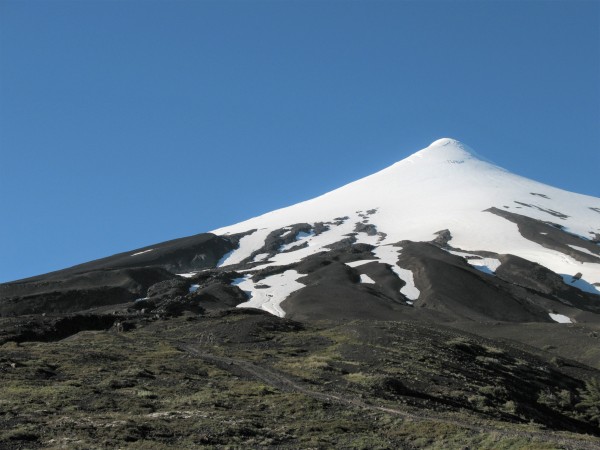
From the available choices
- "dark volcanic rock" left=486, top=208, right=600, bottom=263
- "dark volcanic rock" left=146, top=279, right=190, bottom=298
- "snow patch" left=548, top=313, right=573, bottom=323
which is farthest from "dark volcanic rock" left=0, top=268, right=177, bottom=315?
"dark volcanic rock" left=486, top=208, right=600, bottom=263

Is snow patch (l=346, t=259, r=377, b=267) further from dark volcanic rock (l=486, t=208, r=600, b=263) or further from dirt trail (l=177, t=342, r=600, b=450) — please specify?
dirt trail (l=177, t=342, r=600, b=450)

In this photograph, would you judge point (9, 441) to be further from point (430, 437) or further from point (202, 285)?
point (202, 285)

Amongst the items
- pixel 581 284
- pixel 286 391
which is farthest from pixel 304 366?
pixel 581 284

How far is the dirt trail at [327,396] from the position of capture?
1012 inches

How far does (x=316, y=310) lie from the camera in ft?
314

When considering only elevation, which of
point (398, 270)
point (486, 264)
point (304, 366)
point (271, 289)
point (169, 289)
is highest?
point (169, 289)

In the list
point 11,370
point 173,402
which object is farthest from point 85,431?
point 11,370

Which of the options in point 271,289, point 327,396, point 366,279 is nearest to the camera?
point 327,396

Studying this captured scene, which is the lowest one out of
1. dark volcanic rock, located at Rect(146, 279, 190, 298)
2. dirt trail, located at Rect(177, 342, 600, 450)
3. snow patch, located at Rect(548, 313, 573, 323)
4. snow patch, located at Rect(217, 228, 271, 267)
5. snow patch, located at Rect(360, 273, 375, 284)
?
snow patch, located at Rect(548, 313, 573, 323)

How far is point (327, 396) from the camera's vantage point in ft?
112

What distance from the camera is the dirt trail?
84.3ft

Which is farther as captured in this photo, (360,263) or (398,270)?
(360,263)

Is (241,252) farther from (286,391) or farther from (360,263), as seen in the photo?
(286,391)

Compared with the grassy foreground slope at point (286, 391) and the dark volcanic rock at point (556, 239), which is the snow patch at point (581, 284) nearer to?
the dark volcanic rock at point (556, 239)
